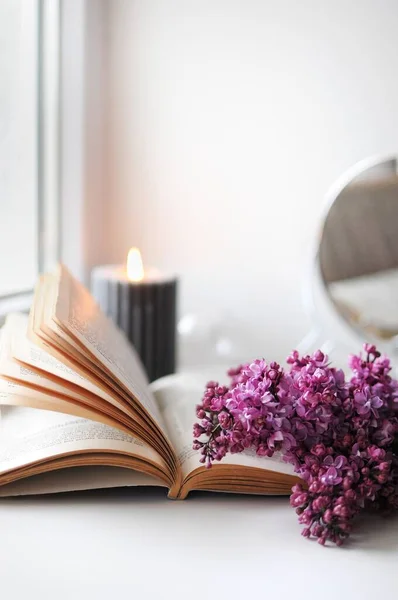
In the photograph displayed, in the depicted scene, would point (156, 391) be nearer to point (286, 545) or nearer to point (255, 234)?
point (286, 545)

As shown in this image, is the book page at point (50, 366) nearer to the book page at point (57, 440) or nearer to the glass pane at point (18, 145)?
the book page at point (57, 440)

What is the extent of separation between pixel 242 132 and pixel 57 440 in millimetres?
1157

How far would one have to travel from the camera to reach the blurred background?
1.62 m

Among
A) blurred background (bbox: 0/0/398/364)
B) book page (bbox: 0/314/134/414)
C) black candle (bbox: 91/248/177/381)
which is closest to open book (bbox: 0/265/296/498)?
book page (bbox: 0/314/134/414)

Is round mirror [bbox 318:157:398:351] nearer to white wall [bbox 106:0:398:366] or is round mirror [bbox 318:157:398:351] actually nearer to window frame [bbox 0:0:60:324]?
white wall [bbox 106:0:398:366]

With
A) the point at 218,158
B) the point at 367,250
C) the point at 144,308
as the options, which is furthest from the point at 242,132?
the point at 144,308

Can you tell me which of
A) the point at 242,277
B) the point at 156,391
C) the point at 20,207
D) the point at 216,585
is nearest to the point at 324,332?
the point at 242,277

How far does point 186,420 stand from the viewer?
970 mm

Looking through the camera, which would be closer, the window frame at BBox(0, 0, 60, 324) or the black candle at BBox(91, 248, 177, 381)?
the black candle at BBox(91, 248, 177, 381)

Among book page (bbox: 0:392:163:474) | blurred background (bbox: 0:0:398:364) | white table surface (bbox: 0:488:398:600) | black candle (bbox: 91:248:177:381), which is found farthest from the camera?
blurred background (bbox: 0:0:398:364)

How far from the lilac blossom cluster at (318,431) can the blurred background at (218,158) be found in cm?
85

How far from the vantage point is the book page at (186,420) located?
2.66 feet

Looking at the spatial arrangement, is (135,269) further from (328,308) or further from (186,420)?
(186,420)

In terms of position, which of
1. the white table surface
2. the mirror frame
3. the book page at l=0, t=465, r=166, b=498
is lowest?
the white table surface
